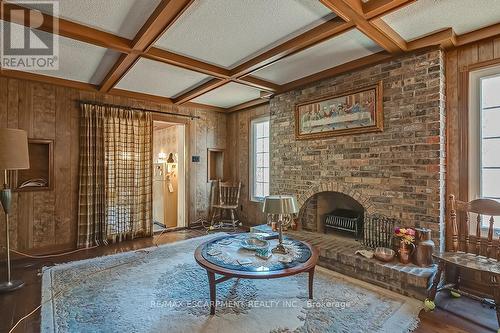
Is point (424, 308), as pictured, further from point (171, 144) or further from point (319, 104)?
point (171, 144)

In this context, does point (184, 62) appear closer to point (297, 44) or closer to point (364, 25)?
point (297, 44)

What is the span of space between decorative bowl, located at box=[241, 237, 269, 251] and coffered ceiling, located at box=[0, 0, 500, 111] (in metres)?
2.09

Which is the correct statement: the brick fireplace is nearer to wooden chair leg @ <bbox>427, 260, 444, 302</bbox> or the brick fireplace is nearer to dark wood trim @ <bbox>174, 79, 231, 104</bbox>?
wooden chair leg @ <bbox>427, 260, 444, 302</bbox>

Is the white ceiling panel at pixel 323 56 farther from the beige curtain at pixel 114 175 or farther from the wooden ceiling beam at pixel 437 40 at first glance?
the beige curtain at pixel 114 175

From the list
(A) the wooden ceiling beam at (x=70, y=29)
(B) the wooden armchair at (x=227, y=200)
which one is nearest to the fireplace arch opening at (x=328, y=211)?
(B) the wooden armchair at (x=227, y=200)

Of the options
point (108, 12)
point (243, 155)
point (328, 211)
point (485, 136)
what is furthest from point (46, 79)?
point (485, 136)

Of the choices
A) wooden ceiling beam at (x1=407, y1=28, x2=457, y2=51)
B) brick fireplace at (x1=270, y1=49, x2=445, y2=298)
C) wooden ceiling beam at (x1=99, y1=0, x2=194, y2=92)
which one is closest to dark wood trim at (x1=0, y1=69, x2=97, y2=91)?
wooden ceiling beam at (x1=99, y1=0, x2=194, y2=92)

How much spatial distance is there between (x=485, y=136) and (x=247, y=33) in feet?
8.74

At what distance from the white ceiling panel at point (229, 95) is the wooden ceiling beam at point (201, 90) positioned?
25 cm

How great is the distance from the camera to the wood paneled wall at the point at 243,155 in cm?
541

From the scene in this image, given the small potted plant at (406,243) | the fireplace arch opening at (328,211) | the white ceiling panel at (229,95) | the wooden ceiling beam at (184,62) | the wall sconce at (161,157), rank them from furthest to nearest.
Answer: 1. the wall sconce at (161,157)
2. the white ceiling panel at (229,95)
3. the fireplace arch opening at (328,211)
4. the wooden ceiling beam at (184,62)
5. the small potted plant at (406,243)

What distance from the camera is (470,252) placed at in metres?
2.62

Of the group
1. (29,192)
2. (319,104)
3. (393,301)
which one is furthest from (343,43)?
(29,192)

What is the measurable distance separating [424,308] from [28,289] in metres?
3.93
